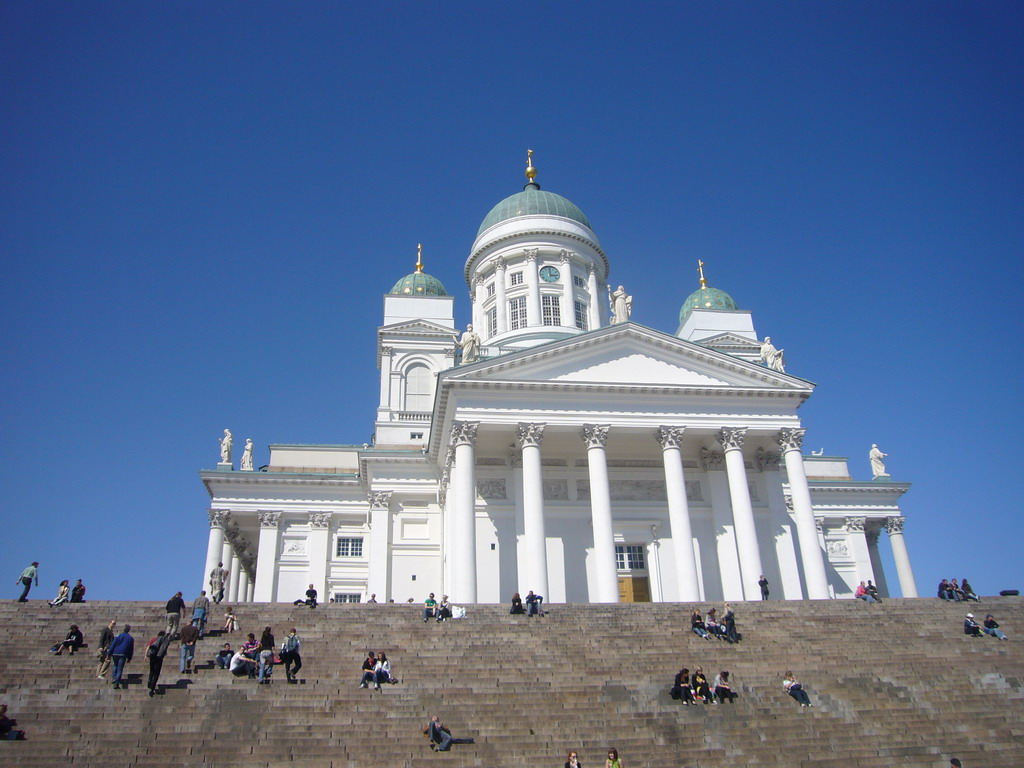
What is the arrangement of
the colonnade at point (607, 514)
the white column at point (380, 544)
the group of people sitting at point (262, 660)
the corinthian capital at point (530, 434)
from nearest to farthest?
the group of people sitting at point (262, 660) → the colonnade at point (607, 514) → the corinthian capital at point (530, 434) → the white column at point (380, 544)

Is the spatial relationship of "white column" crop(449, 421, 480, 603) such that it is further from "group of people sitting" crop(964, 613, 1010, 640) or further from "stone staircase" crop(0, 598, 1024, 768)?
"group of people sitting" crop(964, 613, 1010, 640)

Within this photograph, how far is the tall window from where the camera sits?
45.0 m

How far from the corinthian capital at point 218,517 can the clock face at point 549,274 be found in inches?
785

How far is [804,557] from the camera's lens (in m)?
30.4

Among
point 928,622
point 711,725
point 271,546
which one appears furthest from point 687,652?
point 271,546

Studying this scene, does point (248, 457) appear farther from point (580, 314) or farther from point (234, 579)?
point (580, 314)

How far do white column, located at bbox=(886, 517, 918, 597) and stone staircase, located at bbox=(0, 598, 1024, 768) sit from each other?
19.9 metres

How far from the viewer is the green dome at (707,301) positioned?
49.7 m

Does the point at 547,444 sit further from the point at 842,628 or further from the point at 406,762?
the point at 406,762

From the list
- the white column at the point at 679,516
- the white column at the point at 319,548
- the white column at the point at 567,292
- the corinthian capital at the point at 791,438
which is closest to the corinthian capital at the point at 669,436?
the white column at the point at 679,516

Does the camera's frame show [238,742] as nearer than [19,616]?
Yes

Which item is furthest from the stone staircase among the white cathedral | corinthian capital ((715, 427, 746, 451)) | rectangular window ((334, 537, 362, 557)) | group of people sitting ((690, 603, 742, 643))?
rectangular window ((334, 537, 362, 557))

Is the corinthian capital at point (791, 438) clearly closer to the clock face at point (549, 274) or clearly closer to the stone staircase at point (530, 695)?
the stone staircase at point (530, 695)

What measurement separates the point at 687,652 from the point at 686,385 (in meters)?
13.0
